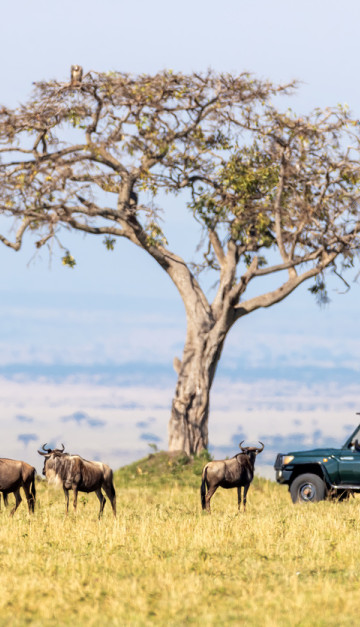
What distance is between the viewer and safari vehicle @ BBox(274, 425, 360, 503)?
21.4 m

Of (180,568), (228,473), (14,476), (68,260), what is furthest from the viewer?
(68,260)

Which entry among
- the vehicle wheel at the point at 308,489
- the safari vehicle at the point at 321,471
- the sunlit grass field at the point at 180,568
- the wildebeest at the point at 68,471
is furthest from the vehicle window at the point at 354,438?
the wildebeest at the point at 68,471

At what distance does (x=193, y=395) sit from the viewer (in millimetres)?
30797

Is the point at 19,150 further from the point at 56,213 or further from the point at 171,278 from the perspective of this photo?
the point at 171,278

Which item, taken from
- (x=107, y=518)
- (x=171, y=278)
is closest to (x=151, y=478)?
(x=171, y=278)

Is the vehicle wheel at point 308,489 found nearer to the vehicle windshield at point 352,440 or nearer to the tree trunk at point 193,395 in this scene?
the vehicle windshield at point 352,440

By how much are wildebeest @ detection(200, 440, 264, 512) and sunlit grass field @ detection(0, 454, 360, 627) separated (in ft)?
2.16

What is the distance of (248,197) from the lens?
30.8 m

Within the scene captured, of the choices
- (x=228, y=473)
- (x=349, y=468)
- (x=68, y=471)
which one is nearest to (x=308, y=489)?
(x=349, y=468)

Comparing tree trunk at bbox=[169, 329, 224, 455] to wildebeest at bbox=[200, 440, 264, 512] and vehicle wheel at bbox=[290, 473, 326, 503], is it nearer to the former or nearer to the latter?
vehicle wheel at bbox=[290, 473, 326, 503]

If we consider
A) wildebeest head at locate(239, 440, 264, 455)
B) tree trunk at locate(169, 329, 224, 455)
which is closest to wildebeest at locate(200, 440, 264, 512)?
wildebeest head at locate(239, 440, 264, 455)

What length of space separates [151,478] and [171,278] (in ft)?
23.8

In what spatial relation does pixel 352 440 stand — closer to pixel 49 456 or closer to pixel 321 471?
pixel 321 471

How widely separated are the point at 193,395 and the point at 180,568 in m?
18.6
